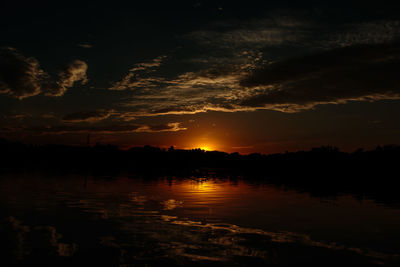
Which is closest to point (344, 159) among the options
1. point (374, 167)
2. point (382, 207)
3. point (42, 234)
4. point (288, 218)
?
point (374, 167)

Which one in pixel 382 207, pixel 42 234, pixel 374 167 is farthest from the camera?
pixel 374 167

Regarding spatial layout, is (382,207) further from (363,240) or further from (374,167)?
(374,167)

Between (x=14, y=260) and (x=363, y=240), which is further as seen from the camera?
(x=363, y=240)

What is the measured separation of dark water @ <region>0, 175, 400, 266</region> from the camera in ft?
45.6

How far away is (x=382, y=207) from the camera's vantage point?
1293 inches

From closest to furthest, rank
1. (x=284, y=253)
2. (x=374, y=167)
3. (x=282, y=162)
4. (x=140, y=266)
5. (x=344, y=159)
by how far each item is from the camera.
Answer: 1. (x=140, y=266)
2. (x=284, y=253)
3. (x=374, y=167)
4. (x=344, y=159)
5. (x=282, y=162)

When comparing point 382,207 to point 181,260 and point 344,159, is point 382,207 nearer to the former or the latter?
point 181,260

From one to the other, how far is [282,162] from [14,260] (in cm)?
18031

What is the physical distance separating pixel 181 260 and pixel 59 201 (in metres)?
18.4

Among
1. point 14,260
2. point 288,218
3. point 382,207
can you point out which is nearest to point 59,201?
point 14,260

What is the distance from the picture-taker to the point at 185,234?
58.1ft

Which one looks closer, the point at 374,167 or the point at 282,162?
the point at 374,167

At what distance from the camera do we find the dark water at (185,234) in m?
13.9

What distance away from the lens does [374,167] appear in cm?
13875
